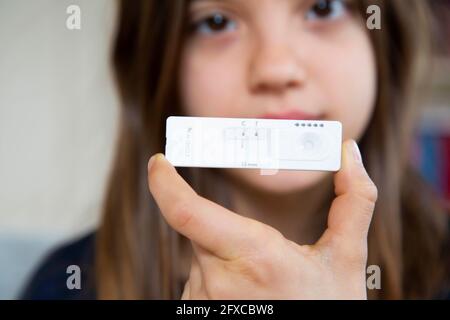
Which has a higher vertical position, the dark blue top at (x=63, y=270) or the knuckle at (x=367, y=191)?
the knuckle at (x=367, y=191)

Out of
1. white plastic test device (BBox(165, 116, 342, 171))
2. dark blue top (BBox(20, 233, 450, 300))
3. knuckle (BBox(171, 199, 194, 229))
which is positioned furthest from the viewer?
dark blue top (BBox(20, 233, 450, 300))

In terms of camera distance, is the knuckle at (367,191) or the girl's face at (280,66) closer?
the knuckle at (367,191)

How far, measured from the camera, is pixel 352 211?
0.43 m

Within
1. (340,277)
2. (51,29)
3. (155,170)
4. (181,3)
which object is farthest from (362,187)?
(51,29)

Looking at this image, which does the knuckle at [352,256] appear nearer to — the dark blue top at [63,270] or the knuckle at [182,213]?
the knuckle at [182,213]

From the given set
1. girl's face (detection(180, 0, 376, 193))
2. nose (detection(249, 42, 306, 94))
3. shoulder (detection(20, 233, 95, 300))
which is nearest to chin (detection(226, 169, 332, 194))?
girl's face (detection(180, 0, 376, 193))

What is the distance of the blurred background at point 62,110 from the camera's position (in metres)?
0.61

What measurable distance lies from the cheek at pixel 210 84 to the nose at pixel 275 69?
23mm

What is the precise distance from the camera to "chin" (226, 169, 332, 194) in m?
0.57

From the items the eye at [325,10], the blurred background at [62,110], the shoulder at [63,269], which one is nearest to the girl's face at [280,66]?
the eye at [325,10]

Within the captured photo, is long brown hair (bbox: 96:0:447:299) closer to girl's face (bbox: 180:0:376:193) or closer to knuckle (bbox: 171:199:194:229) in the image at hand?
girl's face (bbox: 180:0:376:193)

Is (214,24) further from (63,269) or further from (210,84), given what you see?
(63,269)

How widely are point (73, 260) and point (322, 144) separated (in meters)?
0.39

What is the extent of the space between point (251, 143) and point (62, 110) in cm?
28
